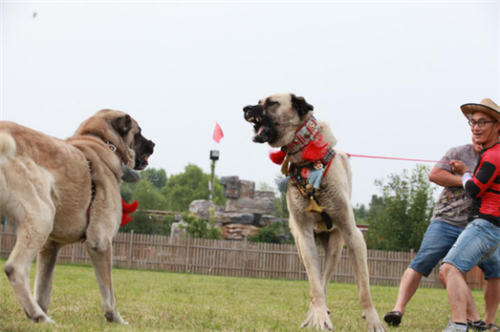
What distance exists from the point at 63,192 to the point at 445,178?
13.1ft

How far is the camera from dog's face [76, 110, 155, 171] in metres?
5.23

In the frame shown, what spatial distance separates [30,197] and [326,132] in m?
3.14

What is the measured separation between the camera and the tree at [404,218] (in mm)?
31797

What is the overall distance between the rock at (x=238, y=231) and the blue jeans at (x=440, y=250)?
21.5 metres

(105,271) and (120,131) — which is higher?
(120,131)

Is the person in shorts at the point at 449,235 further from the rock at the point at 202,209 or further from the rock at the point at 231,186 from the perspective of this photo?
the rock at the point at 202,209

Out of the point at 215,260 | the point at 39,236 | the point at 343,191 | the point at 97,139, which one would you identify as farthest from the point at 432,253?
the point at 215,260

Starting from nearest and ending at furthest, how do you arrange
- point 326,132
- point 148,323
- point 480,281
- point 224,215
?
point 148,323
point 326,132
point 480,281
point 224,215

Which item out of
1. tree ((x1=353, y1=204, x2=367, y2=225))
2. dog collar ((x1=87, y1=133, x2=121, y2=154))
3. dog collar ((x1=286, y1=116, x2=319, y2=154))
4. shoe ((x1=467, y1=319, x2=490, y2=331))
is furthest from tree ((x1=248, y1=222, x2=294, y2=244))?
tree ((x1=353, y1=204, x2=367, y2=225))

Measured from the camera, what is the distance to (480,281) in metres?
24.0

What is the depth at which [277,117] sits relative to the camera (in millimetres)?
5758

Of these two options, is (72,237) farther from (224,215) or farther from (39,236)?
(224,215)

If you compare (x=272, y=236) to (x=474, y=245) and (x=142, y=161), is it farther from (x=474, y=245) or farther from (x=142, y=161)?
(x=474, y=245)

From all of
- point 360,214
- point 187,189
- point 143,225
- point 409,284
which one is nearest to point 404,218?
point 143,225
